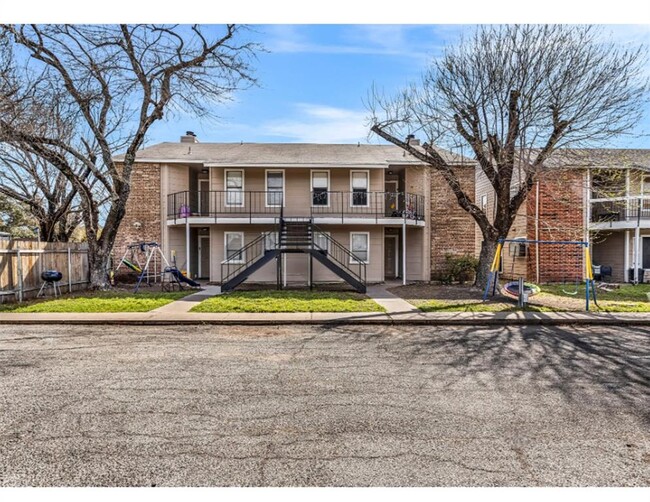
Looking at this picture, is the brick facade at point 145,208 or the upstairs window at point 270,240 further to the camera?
the brick facade at point 145,208

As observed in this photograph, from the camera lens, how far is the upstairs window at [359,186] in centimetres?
1758

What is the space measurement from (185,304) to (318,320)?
4377 mm

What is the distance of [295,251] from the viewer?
562 inches

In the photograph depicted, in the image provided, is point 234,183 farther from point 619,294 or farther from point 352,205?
point 619,294

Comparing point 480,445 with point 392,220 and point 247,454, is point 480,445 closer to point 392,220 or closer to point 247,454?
point 247,454

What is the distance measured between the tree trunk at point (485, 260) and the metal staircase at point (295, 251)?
4.17 m

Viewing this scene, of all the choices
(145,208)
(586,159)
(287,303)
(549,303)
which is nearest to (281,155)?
(145,208)

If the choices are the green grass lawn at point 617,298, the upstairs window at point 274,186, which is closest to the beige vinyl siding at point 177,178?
the upstairs window at point 274,186

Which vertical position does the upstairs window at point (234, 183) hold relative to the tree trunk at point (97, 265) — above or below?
above

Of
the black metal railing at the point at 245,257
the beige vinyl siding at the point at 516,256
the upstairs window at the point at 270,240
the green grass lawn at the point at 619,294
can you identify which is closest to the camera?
the green grass lawn at the point at 619,294

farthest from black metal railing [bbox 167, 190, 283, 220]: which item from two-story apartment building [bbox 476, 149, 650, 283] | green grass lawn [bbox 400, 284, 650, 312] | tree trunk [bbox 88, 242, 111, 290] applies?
two-story apartment building [bbox 476, 149, 650, 283]

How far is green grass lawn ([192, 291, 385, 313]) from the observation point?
10.3 meters

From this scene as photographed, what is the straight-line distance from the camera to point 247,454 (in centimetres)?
321

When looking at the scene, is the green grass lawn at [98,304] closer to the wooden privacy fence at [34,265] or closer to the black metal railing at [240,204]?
the wooden privacy fence at [34,265]
